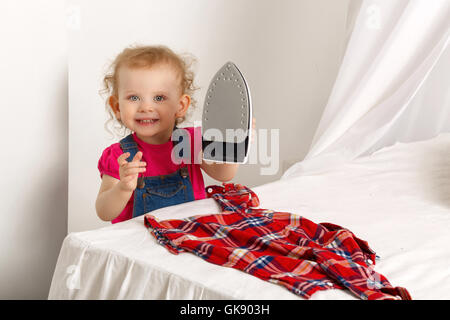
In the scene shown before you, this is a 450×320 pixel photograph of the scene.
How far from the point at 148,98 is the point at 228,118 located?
21 centimetres

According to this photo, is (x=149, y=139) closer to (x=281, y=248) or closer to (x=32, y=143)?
(x=32, y=143)

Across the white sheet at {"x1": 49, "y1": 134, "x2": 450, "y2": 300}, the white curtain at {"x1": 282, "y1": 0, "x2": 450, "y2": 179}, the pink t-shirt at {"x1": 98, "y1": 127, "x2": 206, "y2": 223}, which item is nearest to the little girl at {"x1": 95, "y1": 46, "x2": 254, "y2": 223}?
the pink t-shirt at {"x1": 98, "y1": 127, "x2": 206, "y2": 223}

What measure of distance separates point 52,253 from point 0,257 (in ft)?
0.45

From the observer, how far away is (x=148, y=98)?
1167 mm

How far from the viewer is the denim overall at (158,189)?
124 centimetres

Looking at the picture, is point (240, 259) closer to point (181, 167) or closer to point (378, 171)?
point (181, 167)

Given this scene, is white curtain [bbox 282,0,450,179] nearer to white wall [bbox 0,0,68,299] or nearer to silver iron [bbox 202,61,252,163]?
silver iron [bbox 202,61,252,163]

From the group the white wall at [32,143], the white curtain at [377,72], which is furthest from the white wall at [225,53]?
the white curtain at [377,72]

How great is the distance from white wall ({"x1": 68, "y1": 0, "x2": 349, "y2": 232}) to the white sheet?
0.44 m

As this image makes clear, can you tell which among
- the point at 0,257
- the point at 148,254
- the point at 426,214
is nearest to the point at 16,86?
the point at 0,257

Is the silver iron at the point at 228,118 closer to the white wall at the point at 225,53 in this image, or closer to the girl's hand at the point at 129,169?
the girl's hand at the point at 129,169

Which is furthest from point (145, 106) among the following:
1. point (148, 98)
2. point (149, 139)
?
point (149, 139)

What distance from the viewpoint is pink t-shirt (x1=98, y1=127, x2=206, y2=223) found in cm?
122

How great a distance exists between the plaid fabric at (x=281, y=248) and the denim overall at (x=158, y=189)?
185 millimetres
